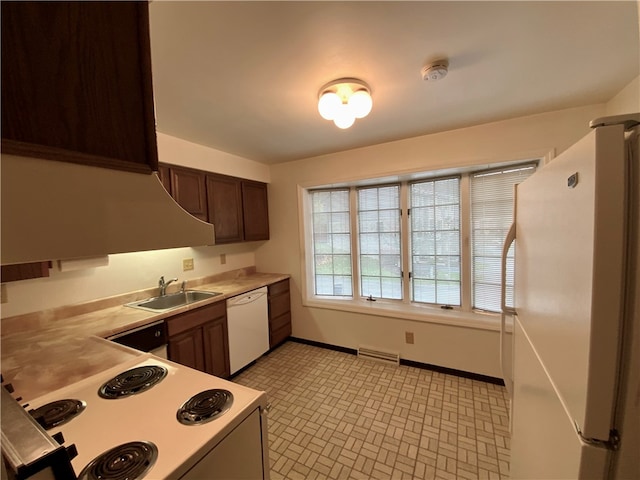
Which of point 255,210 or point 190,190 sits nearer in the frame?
point 190,190

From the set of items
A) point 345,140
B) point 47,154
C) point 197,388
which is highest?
point 345,140

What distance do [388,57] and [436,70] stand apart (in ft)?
0.95

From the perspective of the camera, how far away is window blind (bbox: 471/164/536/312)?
2469 mm

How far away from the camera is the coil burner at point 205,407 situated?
931mm

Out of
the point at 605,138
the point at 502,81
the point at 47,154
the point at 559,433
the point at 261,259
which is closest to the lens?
the point at 47,154

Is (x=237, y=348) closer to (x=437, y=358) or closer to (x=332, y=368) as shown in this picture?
(x=332, y=368)

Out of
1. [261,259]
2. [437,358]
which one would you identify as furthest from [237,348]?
[437,358]

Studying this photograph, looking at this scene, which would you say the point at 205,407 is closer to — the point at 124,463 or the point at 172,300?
the point at 124,463

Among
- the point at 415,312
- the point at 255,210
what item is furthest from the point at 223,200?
the point at 415,312

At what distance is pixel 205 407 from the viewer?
3.24ft

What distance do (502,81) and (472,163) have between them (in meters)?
0.85

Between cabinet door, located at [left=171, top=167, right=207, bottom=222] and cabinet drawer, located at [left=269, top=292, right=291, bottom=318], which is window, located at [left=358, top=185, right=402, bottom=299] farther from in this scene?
cabinet door, located at [left=171, top=167, right=207, bottom=222]

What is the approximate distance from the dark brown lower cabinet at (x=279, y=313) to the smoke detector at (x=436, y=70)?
2.59 m

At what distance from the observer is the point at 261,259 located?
12.3 feet
